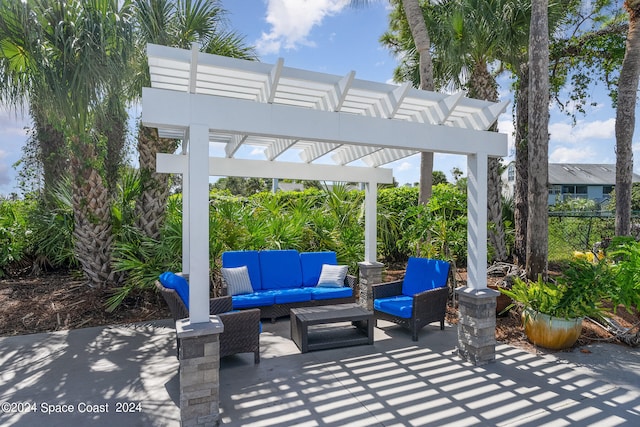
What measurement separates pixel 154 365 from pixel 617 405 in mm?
4804

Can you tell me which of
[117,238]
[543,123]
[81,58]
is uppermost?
[81,58]

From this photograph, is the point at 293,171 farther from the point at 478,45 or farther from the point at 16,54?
the point at 478,45

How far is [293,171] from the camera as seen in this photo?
23.1ft

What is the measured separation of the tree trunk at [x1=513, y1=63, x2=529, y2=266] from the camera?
7.93 metres

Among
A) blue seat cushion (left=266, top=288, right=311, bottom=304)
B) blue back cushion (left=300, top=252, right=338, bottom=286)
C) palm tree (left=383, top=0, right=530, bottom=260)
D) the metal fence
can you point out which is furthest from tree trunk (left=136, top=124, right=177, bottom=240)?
the metal fence

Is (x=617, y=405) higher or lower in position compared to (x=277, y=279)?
lower

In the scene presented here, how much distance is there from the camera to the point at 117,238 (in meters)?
7.39

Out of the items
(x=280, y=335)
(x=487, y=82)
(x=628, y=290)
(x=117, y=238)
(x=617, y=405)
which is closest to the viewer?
(x=617, y=405)

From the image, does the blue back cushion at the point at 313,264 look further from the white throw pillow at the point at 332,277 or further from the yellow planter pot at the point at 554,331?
the yellow planter pot at the point at 554,331

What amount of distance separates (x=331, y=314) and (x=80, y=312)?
14.4 feet

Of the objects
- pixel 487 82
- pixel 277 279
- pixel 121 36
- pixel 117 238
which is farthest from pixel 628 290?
pixel 117 238

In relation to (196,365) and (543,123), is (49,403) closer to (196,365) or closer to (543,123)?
(196,365)

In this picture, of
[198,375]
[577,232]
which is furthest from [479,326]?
[577,232]

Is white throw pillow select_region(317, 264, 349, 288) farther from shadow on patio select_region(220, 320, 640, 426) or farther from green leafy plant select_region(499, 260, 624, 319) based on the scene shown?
green leafy plant select_region(499, 260, 624, 319)
